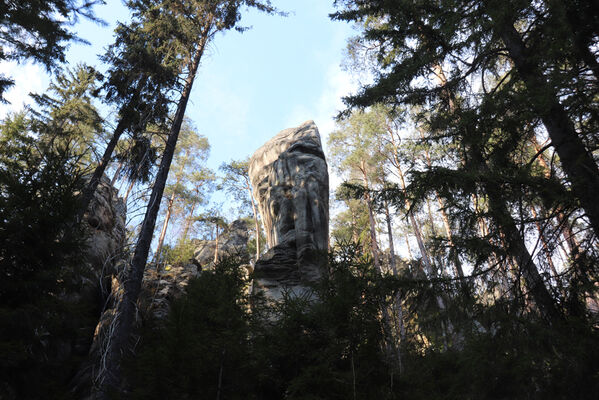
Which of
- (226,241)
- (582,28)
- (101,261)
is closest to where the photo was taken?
(582,28)

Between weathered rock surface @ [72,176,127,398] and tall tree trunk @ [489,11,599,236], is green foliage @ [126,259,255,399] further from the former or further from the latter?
tall tree trunk @ [489,11,599,236]

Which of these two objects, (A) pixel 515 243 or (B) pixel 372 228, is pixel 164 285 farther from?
(B) pixel 372 228

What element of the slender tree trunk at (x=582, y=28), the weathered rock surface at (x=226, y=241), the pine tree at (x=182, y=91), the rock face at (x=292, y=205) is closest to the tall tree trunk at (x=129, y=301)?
the pine tree at (x=182, y=91)

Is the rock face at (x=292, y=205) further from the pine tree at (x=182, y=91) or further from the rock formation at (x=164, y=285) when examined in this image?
the pine tree at (x=182, y=91)

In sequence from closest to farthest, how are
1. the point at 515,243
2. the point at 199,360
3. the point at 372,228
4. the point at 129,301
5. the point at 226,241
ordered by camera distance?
the point at 199,360
the point at 515,243
the point at 129,301
the point at 372,228
the point at 226,241

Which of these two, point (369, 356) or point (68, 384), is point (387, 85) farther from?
point (68, 384)

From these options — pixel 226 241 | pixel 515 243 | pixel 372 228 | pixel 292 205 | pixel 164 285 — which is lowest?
pixel 515 243

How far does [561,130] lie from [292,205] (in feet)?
32.3

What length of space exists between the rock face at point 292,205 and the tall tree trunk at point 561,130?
24.9 feet

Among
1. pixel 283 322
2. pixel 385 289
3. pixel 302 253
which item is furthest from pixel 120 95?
pixel 385 289

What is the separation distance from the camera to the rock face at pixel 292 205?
40.4 feet

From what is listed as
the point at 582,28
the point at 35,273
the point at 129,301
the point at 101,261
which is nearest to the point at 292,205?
the point at 101,261

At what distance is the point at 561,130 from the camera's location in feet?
16.4

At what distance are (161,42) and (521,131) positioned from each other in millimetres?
10113
